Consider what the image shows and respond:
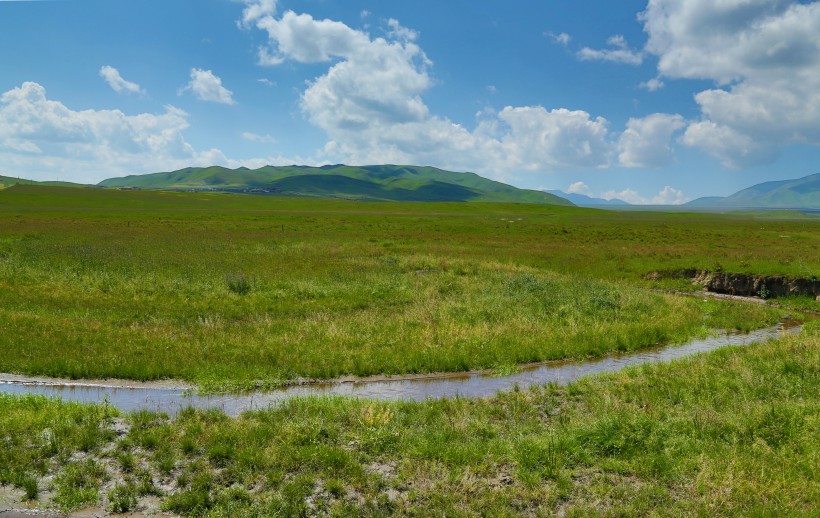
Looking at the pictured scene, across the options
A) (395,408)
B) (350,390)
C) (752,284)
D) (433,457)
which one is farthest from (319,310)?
(752,284)

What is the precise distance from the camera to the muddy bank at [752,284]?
35594 millimetres

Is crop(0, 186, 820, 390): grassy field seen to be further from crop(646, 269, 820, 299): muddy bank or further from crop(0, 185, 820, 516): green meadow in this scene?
crop(646, 269, 820, 299): muddy bank

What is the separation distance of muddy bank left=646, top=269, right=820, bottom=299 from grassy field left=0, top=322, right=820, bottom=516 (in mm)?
26610

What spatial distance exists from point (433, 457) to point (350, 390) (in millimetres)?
6029

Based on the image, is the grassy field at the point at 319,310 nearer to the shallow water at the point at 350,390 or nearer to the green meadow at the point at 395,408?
the green meadow at the point at 395,408

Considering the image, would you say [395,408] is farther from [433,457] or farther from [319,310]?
[319,310]

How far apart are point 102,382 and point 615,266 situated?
1590 inches

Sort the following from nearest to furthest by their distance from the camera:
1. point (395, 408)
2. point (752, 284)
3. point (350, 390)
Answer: point (395, 408) < point (350, 390) < point (752, 284)

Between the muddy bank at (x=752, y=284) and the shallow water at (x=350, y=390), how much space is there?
22.2m

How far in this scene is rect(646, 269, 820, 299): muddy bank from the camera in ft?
117

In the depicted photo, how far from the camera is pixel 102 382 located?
15992 mm

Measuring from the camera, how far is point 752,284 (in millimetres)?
37594

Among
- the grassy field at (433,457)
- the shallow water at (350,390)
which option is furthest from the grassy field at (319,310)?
the grassy field at (433,457)

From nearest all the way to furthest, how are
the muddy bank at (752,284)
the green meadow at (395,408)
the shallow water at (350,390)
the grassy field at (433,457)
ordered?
the grassy field at (433,457) < the green meadow at (395,408) < the shallow water at (350,390) < the muddy bank at (752,284)
